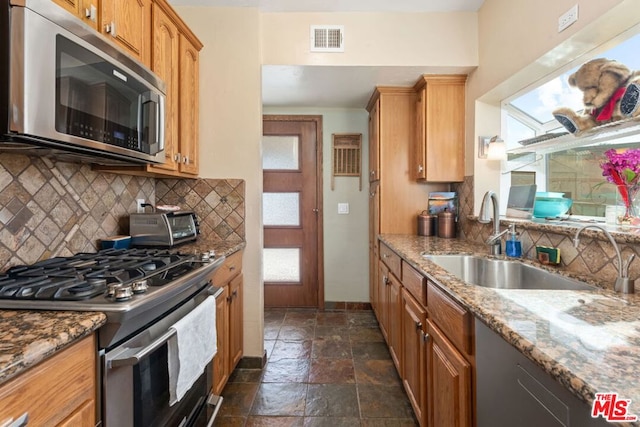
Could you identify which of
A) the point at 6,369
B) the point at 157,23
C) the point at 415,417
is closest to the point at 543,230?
the point at 415,417

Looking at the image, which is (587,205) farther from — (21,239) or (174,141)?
(21,239)

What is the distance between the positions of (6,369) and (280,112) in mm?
3133

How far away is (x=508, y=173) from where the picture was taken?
2.29 m

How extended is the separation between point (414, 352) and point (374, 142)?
1917 millimetres

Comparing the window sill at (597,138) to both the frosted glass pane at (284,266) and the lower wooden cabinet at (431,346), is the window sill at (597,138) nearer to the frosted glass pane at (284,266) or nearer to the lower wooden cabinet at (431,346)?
the lower wooden cabinet at (431,346)

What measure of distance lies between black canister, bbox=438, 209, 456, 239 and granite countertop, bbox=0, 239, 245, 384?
232 centimetres

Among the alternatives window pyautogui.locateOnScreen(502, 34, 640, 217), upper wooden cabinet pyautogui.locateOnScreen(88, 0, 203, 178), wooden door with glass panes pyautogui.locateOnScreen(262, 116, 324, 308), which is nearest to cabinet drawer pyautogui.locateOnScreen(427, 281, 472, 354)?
window pyautogui.locateOnScreen(502, 34, 640, 217)

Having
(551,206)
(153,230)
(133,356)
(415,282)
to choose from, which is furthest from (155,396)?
(551,206)

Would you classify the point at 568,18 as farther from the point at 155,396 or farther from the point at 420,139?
the point at 155,396

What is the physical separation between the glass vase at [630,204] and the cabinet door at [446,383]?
36.9 inches

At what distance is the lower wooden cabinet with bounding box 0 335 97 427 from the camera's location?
2.05 ft

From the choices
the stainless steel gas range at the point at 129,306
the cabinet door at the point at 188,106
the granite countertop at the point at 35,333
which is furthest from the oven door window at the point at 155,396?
the cabinet door at the point at 188,106

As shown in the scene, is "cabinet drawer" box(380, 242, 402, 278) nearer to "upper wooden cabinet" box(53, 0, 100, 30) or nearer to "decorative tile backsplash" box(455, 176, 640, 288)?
"decorative tile backsplash" box(455, 176, 640, 288)

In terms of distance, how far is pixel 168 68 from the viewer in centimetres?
183
